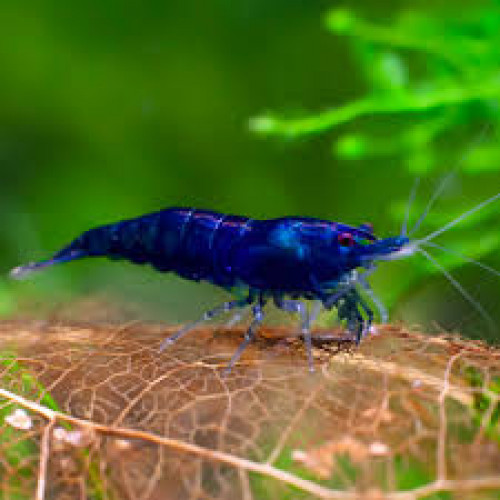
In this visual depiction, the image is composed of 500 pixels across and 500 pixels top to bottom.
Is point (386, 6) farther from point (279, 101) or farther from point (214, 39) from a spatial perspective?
point (214, 39)

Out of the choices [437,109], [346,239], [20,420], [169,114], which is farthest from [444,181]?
[169,114]

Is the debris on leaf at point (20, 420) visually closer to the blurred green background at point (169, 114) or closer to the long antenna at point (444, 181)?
the long antenna at point (444, 181)

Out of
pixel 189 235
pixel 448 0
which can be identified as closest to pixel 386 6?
pixel 448 0

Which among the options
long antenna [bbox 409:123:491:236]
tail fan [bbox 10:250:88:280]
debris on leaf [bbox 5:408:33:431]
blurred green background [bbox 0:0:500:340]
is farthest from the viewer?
blurred green background [bbox 0:0:500:340]

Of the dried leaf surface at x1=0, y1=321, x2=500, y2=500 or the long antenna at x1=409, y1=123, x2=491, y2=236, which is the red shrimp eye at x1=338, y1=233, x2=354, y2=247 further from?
the dried leaf surface at x1=0, y1=321, x2=500, y2=500

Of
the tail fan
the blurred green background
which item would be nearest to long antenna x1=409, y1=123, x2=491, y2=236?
the blurred green background

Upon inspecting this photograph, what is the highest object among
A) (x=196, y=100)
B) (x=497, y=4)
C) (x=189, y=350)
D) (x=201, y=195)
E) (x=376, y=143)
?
(x=196, y=100)

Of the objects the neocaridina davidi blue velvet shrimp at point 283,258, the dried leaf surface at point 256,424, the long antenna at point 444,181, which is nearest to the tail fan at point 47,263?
the neocaridina davidi blue velvet shrimp at point 283,258
